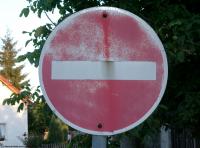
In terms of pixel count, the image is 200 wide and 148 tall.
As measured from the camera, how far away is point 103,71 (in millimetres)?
3281

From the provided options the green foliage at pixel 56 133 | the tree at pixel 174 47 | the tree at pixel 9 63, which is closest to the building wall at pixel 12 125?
the green foliage at pixel 56 133

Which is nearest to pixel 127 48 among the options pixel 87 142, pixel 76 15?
pixel 76 15

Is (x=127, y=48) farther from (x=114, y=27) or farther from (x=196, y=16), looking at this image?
(x=196, y=16)

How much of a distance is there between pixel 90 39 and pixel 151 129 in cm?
224

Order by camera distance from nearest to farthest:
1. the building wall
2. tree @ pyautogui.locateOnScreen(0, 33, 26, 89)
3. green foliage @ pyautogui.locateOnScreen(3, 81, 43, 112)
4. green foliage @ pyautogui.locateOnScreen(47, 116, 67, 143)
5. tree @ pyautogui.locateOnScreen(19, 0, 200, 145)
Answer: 1. tree @ pyautogui.locateOnScreen(19, 0, 200, 145)
2. green foliage @ pyautogui.locateOnScreen(3, 81, 43, 112)
3. green foliage @ pyautogui.locateOnScreen(47, 116, 67, 143)
4. the building wall
5. tree @ pyautogui.locateOnScreen(0, 33, 26, 89)

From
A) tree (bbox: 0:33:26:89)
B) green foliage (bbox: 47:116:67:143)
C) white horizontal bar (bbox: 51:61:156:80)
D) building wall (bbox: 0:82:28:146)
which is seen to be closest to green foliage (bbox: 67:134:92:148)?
white horizontal bar (bbox: 51:61:156:80)

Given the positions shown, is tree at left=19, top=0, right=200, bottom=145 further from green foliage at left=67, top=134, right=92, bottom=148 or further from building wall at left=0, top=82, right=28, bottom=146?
building wall at left=0, top=82, right=28, bottom=146

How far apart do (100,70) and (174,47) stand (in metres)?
2.20

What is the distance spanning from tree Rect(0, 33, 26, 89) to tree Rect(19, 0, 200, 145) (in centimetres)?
7175

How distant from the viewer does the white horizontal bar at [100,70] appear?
3.28 metres

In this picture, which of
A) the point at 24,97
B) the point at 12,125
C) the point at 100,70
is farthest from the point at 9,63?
the point at 100,70

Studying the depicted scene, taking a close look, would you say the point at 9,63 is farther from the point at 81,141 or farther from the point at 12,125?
the point at 81,141

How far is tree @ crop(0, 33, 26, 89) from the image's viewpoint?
257 feet

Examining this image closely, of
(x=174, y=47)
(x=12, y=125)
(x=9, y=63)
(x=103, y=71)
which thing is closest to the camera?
(x=103, y=71)
